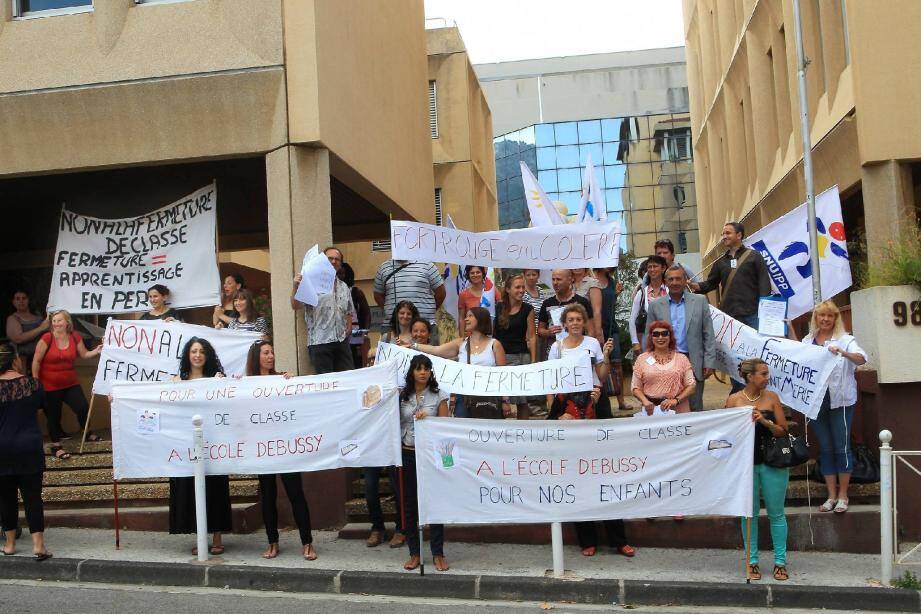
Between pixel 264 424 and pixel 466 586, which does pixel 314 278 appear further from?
pixel 466 586

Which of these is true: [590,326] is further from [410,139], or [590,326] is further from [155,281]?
[410,139]

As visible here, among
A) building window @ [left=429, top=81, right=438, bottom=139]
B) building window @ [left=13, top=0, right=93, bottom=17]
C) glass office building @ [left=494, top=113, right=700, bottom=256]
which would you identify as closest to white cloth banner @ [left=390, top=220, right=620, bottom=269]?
building window @ [left=13, top=0, right=93, bottom=17]

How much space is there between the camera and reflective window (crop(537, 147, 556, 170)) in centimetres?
6150

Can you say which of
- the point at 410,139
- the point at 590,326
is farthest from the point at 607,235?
the point at 410,139

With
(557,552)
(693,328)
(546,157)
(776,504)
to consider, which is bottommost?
(557,552)

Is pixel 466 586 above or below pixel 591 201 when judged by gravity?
below

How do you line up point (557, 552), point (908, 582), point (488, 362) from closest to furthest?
1. point (908, 582)
2. point (557, 552)
3. point (488, 362)

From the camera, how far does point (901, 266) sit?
914 cm

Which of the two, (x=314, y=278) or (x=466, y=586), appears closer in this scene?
(x=466, y=586)

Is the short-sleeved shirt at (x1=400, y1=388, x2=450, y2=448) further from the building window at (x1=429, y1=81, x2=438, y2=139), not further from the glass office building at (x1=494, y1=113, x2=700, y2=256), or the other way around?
the glass office building at (x1=494, y1=113, x2=700, y2=256)

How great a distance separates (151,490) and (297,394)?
2562mm

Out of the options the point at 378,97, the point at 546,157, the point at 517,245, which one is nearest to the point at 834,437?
the point at 517,245

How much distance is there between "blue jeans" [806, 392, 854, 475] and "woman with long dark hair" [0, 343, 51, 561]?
22.8 ft

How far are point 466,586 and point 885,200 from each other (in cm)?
659
